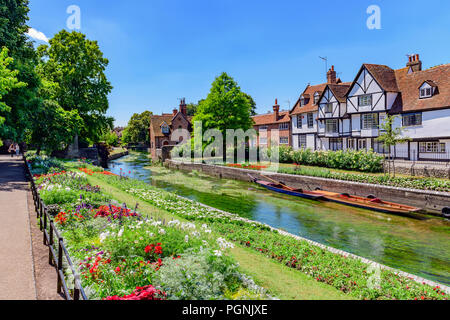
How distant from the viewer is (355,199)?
20.6 m

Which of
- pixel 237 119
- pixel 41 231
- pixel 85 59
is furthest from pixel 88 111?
pixel 41 231

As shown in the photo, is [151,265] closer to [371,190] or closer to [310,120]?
[371,190]

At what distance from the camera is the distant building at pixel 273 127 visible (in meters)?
52.5

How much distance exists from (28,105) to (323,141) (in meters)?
36.8

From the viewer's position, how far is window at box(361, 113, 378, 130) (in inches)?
1358

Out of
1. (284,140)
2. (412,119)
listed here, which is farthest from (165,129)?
(412,119)

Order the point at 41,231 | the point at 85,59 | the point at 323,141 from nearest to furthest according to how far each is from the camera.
A: the point at 41,231, the point at 85,59, the point at 323,141

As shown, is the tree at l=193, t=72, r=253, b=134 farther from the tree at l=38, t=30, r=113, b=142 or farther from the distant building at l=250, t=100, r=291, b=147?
the tree at l=38, t=30, r=113, b=142

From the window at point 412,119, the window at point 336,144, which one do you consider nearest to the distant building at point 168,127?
the window at point 336,144

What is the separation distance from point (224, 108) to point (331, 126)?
16551mm

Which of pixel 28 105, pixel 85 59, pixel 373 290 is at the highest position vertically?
pixel 85 59

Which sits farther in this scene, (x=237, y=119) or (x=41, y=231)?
(x=237, y=119)

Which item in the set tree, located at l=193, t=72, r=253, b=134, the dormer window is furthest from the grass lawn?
tree, located at l=193, t=72, r=253, b=134

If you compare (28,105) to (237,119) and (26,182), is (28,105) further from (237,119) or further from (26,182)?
(237,119)
